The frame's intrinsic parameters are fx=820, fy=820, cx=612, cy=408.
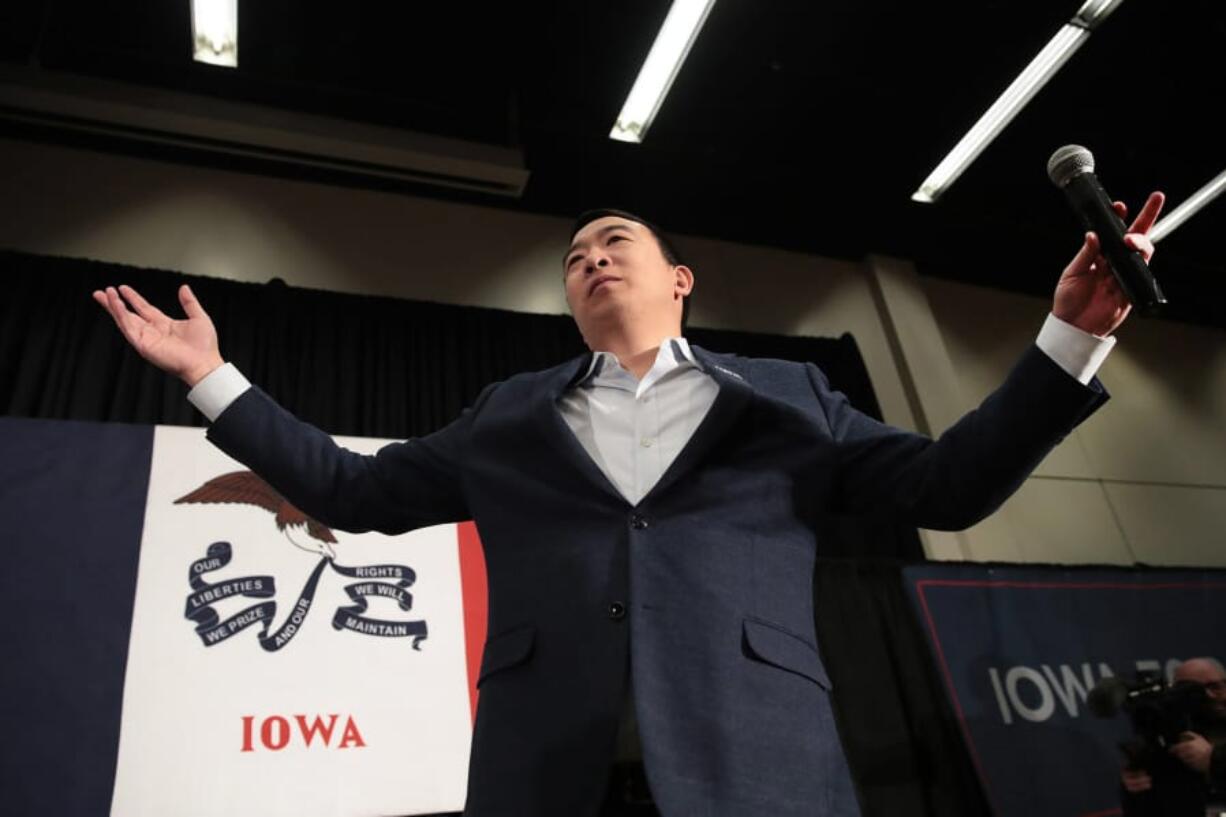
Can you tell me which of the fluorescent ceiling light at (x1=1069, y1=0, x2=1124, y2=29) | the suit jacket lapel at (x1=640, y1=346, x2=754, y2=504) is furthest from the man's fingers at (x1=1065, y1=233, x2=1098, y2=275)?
the fluorescent ceiling light at (x1=1069, y1=0, x2=1124, y2=29)

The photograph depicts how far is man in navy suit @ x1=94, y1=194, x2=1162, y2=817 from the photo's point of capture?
2.46ft

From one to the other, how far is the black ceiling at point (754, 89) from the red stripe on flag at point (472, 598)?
2217 mm

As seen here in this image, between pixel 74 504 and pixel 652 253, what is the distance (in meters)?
1.83

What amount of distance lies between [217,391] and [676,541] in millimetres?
599

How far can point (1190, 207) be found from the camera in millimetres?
4703

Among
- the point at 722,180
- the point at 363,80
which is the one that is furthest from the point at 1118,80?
the point at 363,80

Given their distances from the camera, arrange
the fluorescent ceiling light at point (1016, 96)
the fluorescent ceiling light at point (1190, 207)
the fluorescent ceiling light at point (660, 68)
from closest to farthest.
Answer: the fluorescent ceiling light at point (660, 68) < the fluorescent ceiling light at point (1016, 96) < the fluorescent ceiling light at point (1190, 207)

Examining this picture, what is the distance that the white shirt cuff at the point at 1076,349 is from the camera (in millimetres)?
797

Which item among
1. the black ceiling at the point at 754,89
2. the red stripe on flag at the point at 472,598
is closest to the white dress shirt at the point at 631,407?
the red stripe on flag at the point at 472,598

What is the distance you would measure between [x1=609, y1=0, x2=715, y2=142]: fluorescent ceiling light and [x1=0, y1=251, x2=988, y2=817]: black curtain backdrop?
38.5 inches

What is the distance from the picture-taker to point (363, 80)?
3.65m

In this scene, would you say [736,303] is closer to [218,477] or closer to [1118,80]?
[1118,80]

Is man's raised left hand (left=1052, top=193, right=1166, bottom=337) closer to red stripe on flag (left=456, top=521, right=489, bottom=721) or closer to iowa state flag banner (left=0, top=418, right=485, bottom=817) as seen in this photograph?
red stripe on flag (left=456, top=521, right=489, bottom=721)

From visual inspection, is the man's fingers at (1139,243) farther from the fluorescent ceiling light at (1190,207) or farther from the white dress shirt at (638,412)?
the fluorescent ceiling light at (1190,207)
